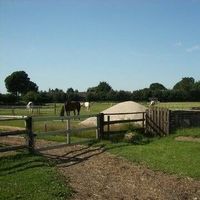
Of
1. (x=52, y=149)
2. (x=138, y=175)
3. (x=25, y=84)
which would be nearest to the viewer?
(x=138, y=175)

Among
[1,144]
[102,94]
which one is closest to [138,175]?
[1,144]

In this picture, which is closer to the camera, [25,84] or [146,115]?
[146,115]

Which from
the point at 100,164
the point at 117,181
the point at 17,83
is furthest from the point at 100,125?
the point at 17,83

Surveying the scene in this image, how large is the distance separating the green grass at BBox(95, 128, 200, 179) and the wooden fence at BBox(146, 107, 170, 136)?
73.8 inches

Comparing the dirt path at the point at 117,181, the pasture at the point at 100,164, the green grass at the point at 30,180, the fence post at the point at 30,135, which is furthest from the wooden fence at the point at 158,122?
the green grass at the point at 30,180

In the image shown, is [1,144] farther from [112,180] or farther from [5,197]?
[5,197]

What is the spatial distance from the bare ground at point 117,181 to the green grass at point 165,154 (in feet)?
1.36

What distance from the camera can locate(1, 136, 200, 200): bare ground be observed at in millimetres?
10180

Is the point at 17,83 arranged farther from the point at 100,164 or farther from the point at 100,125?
the point at 100,164

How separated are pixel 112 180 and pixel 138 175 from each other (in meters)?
0.95

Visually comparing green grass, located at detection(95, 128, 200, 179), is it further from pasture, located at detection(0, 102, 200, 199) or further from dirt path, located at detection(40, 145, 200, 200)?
dirt path, located at detection(40, 145, 200, 200)

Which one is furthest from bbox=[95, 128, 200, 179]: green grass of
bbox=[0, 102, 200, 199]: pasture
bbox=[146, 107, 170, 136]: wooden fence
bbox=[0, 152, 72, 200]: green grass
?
bbox=[0, 152, 72, 200]: green grass

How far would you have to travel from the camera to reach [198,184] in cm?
1119

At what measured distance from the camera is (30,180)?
10.6 metres
